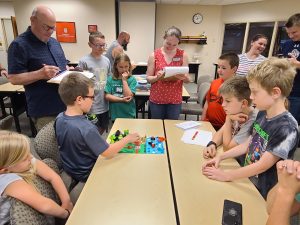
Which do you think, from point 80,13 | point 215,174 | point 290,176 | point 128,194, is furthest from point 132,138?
point 80,13

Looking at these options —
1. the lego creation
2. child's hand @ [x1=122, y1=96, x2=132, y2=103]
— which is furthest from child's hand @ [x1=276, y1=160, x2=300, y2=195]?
child's hand @ [x1=122, y1=96, x2=132, y2=103]

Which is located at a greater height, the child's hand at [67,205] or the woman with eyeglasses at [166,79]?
the woman with eyeglasses at [166,79]

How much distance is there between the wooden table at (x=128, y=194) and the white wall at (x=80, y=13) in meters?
5.68

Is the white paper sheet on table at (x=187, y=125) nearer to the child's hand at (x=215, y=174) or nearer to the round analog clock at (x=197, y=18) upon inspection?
the child's hand at (x=215, y=174)

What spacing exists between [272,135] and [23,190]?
4.06 ft

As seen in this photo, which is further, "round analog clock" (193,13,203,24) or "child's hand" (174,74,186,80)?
"round analog clock" (193,13,203,24)

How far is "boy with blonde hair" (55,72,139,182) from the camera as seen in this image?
4.42 feet

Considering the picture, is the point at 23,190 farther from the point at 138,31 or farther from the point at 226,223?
the point at 138,31

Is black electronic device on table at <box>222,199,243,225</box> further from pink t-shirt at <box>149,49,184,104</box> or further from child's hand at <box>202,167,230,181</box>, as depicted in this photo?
pink t-shirt at <box>149,49,184,104</box>

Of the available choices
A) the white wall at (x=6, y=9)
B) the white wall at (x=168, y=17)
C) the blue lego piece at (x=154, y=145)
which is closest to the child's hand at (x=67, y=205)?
the blue lego piece at (x=154, y=145)

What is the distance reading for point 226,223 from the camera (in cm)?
92

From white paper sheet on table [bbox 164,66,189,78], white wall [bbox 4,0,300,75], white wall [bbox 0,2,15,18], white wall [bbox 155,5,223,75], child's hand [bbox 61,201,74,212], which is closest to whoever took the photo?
child's hand [bbox 61,201,74,212]

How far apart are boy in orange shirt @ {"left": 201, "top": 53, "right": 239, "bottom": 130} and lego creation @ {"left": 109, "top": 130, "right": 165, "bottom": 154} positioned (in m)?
0.74

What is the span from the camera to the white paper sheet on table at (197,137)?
165 centimetres
